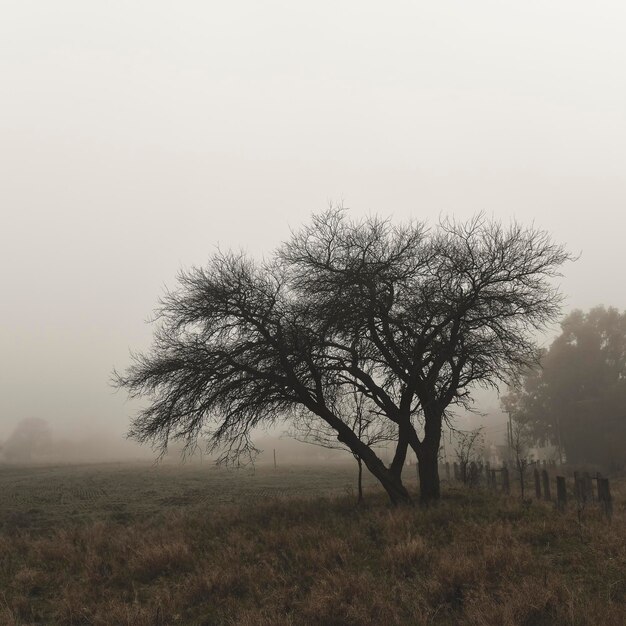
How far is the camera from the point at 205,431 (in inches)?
611

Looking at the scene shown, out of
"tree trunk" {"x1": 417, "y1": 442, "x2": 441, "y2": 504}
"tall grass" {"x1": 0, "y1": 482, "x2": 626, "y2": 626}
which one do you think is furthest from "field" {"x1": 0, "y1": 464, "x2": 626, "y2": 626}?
"tree trunk" {"x1": 417, "y1": 442, "x2": 441, "y2": 504}

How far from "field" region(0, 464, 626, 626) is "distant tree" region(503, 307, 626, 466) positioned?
122 feet

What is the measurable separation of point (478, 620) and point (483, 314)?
1034cm

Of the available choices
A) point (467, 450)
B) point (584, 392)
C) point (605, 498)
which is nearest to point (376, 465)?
point (605, 498)

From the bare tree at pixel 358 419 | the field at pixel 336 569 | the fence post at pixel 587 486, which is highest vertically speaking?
the bare tree at pixel 358 419

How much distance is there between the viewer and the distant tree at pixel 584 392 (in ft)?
148

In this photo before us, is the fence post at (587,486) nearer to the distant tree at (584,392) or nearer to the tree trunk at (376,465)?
the tree trunk at (376,465)

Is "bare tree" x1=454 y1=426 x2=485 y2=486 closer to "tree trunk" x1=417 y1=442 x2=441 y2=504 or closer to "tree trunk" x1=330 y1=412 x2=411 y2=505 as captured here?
"tree trunk" x1=417 y1=442 x2=441 y2=504

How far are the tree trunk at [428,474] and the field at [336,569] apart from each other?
942mm

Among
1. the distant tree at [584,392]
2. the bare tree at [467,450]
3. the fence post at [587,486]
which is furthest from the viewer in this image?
the distant tree at [584,392]

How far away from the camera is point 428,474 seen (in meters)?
15.1

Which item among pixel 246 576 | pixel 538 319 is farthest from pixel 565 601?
pixel 538 319

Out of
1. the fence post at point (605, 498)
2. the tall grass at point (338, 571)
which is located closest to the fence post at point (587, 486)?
the fence post at point (605, 498)

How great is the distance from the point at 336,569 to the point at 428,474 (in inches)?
290
